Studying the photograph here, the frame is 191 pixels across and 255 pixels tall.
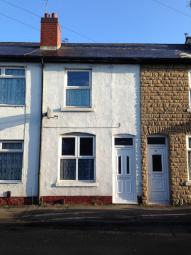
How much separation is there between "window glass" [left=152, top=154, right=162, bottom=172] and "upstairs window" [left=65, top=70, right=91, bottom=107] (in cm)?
332

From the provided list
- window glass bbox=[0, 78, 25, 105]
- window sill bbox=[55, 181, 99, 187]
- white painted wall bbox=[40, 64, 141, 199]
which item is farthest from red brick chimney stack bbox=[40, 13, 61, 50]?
window sill bbox=[55, 181, 99, 187]

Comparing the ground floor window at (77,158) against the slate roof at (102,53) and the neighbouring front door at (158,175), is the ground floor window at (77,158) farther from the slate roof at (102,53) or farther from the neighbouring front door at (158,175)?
the slate roof at (102,53)

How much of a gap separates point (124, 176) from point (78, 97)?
3608 mm

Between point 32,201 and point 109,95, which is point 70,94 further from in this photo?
point 32,201

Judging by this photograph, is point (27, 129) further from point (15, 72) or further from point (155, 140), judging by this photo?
point (155, 140)

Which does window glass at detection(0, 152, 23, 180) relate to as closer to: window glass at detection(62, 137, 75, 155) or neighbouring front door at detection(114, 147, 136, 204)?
window glass at detection(62, 137, 75, 155)

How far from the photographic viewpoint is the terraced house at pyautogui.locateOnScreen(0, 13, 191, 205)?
47.4 feet

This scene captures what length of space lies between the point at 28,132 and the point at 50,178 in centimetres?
197

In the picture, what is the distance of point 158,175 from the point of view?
48.3 feet

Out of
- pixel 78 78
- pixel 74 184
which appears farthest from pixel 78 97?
pixel 74 184

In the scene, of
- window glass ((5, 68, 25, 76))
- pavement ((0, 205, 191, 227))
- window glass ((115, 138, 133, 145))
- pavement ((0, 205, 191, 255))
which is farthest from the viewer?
window glass ((5, 68, 25, 76))

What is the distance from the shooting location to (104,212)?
12.2 m

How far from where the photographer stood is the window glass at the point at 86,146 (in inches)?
582

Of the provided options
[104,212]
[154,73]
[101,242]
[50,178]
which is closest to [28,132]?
[50,178]
